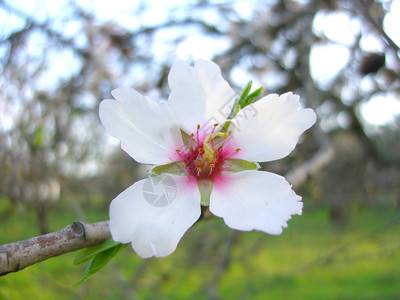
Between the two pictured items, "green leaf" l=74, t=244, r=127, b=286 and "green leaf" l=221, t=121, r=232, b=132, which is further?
"green leaf" l=221, t=121, r=232, b=132

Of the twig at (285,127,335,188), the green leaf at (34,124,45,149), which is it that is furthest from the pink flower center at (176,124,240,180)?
the green leaf at (34,124,45,149)

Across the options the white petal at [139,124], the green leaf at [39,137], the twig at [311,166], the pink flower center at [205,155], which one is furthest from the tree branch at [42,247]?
the green leaf at [39,137]

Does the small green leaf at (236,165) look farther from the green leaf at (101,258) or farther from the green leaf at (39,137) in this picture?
the green leaf at (39,137)

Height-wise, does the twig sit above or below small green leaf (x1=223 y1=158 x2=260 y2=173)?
below

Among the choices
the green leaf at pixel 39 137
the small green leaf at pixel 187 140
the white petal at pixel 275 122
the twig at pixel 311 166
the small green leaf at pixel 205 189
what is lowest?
the green leaf at pixel 39 137

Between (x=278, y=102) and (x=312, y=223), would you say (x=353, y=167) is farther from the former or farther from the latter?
(x=312, y=223)

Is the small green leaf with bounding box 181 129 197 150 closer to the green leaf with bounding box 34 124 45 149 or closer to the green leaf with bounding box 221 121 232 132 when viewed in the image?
the green leaf with bounding box 221 121 232 132

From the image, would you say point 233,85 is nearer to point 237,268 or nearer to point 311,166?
point 311,166
